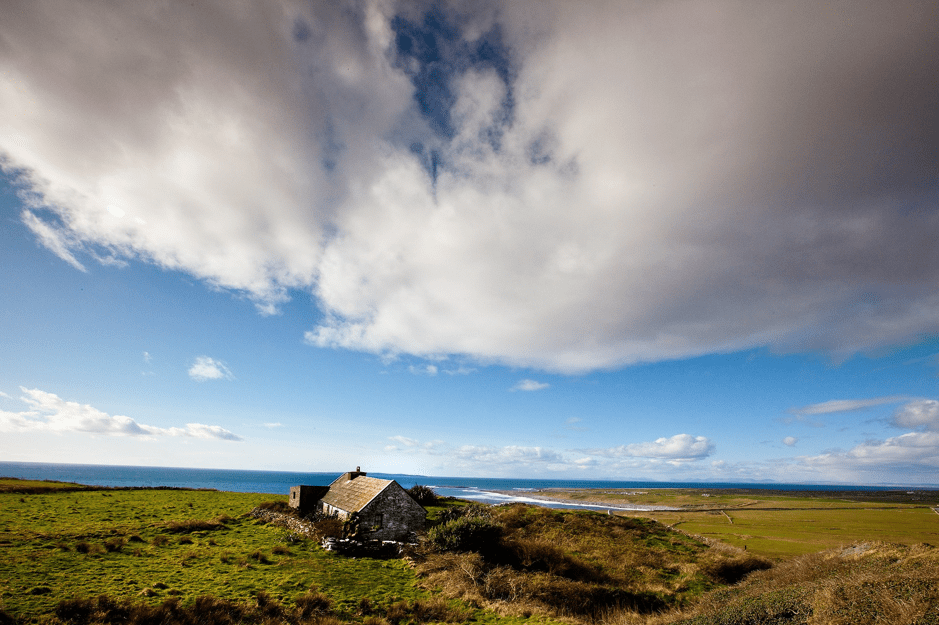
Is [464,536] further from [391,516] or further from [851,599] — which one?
[851,599]

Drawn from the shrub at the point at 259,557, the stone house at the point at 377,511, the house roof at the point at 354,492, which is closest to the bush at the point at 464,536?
the stone house at the point at 377,511

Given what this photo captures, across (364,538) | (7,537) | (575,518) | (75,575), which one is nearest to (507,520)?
(575,518)

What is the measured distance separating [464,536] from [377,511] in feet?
23.5

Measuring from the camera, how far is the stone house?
28766mm

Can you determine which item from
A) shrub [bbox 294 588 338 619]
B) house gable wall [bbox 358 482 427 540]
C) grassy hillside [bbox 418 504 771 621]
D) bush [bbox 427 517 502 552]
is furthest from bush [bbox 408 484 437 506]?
shrub [bbox 294 588 338 619]

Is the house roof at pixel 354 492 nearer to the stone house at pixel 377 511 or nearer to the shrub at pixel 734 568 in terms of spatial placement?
the stone house at pixel 377 511

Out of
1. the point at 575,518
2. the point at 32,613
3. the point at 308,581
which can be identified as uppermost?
the point at 32,613

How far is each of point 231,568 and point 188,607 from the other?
594cm

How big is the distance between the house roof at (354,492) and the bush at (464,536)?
568cm

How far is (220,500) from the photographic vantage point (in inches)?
1781

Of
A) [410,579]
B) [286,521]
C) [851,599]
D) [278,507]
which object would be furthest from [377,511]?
[851,599]

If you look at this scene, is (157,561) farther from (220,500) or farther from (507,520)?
(507,520)

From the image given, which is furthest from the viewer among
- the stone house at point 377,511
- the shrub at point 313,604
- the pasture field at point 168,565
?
the stone house at point 377,511

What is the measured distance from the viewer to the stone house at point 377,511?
1133 inches
